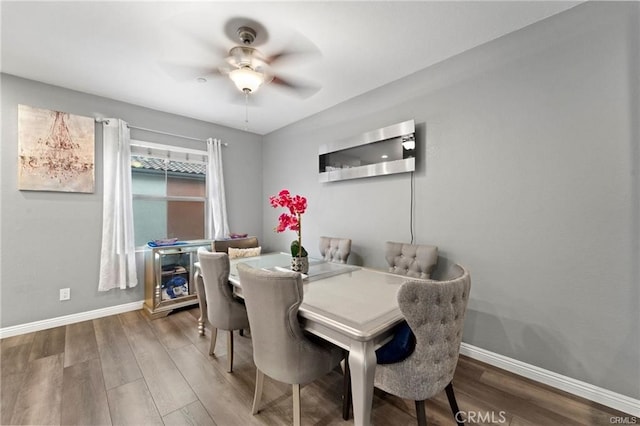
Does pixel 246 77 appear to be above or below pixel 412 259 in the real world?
above

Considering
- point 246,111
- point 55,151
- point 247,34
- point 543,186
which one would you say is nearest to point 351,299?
point 543,186

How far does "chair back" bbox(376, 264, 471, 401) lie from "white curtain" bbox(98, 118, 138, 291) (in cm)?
331

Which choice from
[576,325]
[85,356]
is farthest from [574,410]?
[85,356]

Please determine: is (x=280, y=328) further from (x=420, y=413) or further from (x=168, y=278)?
(x=168, y=278)

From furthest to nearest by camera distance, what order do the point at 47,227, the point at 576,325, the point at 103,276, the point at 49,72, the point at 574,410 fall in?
the point at 103,276 → the point at 47,227 → the point at 49,72 → the point at 576,325 → the point at 574,410

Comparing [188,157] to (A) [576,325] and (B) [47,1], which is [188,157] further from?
(A) [576,325]

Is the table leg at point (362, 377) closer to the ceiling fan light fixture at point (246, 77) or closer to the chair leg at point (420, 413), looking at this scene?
the chair leg at point (420, 413)

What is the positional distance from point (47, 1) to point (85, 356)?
2.74 metres

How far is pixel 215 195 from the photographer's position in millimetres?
3990

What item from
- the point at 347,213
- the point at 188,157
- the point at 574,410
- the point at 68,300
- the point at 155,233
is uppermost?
the point at 188,157

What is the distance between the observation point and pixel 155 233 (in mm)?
3625

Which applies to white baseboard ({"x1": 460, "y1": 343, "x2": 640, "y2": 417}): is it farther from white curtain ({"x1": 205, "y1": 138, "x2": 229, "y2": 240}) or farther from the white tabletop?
white curtain ({"x1": 205, "y1": 138, "x2": 229, "y2": 240})

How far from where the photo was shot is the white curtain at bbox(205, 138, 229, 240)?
398 centimetres

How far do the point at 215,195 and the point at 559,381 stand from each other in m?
4.25
